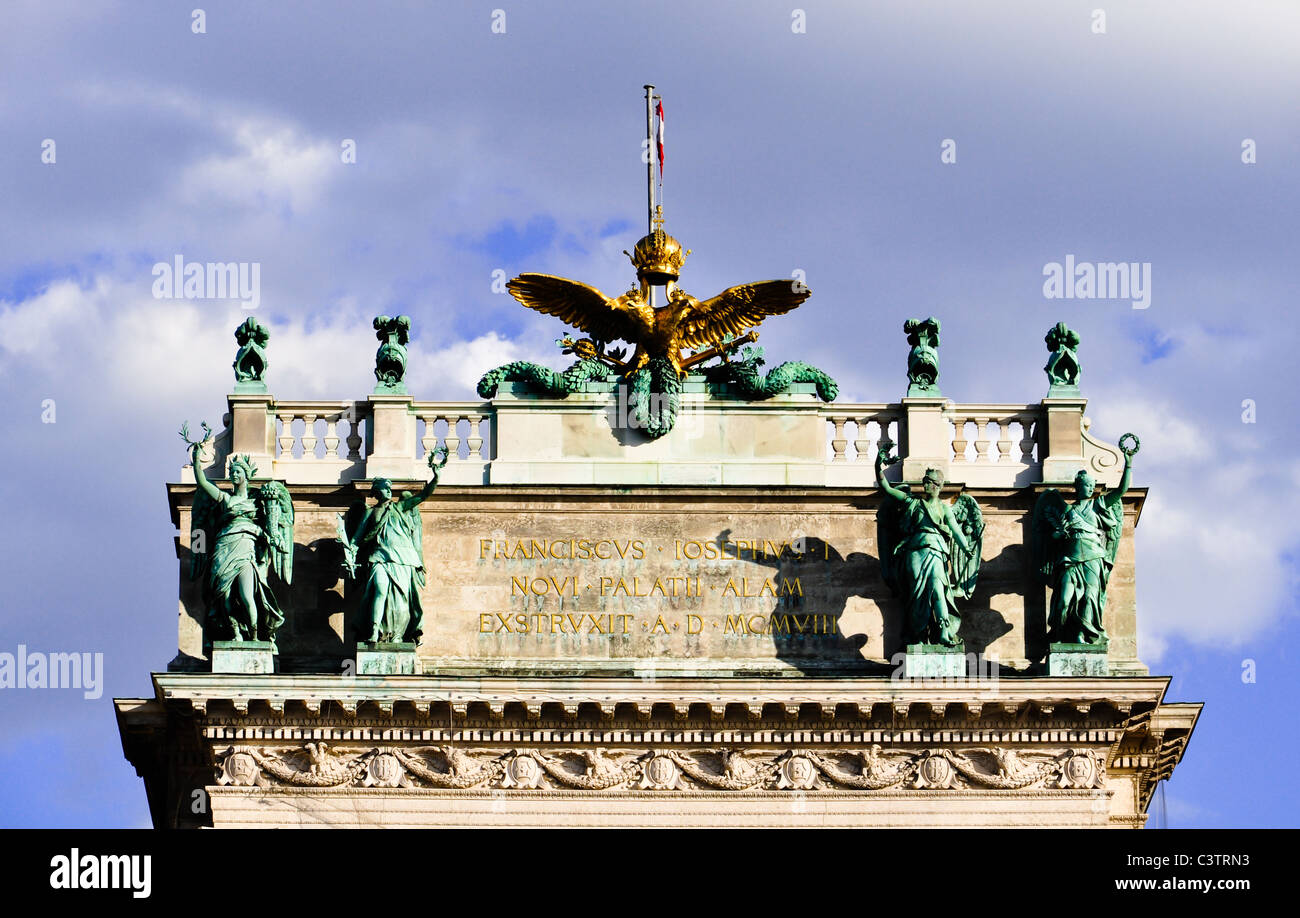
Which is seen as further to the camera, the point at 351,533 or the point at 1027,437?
the point at 1027,437

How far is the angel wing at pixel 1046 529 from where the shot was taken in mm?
59812

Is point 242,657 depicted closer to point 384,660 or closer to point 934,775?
point 384,660

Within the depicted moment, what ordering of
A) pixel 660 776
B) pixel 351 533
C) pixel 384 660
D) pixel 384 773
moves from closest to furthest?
pixel 384 773, pixel 660 776, pixel 384 660, pixel 351 533

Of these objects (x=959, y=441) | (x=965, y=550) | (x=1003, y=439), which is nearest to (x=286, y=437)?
(x=959, y=441)

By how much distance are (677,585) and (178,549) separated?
291 inches

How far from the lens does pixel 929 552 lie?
2335 inches

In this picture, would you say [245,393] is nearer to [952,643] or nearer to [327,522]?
[327,522]

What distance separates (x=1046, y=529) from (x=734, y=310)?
231 inches

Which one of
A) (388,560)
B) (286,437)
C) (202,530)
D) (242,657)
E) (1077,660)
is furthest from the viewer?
(286,437)

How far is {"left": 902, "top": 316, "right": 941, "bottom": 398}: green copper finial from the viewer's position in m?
61.1

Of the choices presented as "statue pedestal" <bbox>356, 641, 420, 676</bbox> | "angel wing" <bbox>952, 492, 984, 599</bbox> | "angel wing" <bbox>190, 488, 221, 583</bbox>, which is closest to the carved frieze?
"statue pedestal" <bbox>356, 641, 420, 676</bbox>
